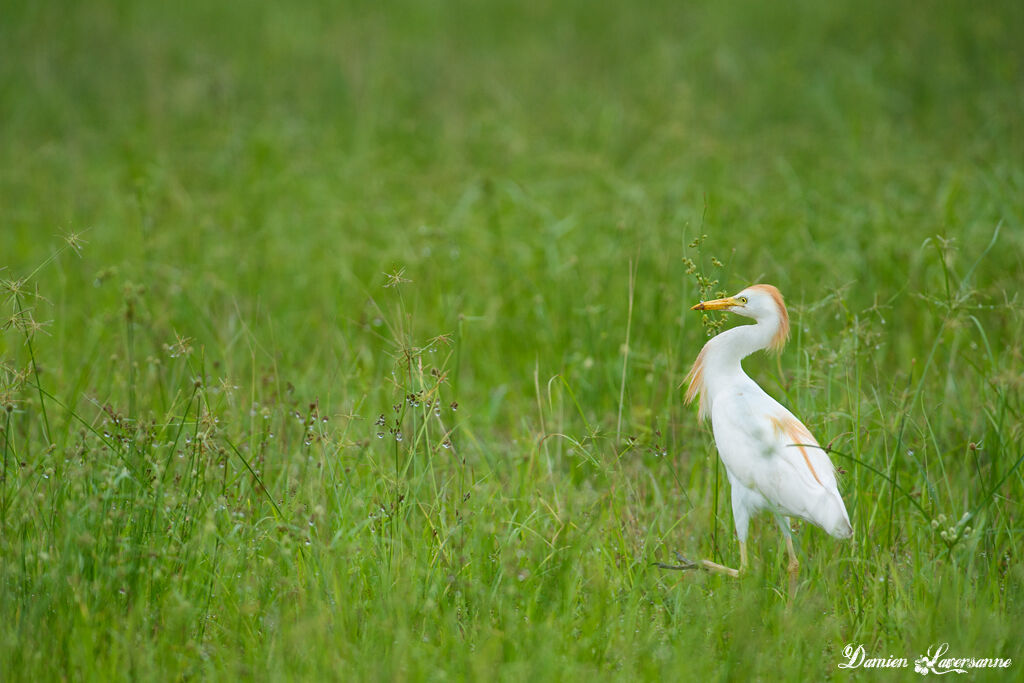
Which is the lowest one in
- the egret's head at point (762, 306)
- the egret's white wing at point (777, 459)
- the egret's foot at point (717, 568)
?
the egret's foot at point (717, 568)

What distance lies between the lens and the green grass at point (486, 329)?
2531mm

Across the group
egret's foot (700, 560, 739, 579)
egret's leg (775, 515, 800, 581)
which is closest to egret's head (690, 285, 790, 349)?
egret's leg (775, 515, 800, 581)

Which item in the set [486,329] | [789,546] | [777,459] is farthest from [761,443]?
[486,329]

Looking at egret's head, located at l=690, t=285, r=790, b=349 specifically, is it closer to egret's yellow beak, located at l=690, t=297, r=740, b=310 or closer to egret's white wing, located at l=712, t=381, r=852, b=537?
egret's yellow beak, located at l=690, t=297, r=740, b=310

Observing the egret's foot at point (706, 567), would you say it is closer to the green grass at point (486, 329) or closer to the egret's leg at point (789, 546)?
the green grass at point (486, 329)

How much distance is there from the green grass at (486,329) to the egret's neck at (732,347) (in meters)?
0.30

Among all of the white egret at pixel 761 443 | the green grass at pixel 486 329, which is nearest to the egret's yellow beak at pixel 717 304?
the white egret at pixel 761 443

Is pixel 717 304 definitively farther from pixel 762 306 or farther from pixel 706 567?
pixel 706 567

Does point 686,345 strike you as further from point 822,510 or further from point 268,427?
point 268,427

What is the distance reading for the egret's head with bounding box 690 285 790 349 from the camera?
291 centimetres

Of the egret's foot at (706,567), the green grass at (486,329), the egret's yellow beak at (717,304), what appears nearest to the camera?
the green grass at (486,329)

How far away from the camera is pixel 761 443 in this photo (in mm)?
2771

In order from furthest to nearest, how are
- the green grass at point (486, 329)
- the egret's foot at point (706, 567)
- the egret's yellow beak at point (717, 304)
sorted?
the egret's yellow beak at point (717, 304)
the egret's foot at point (706, 567)
the green grass at point (486, 329)

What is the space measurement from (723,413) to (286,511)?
1.28 metres
